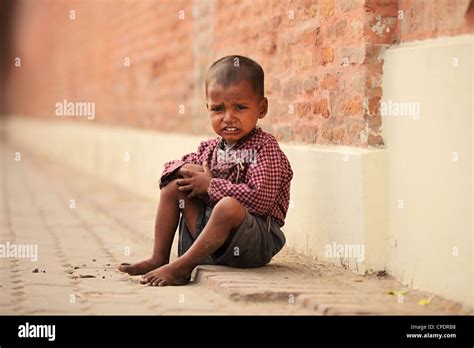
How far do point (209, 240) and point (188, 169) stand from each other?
497 mm

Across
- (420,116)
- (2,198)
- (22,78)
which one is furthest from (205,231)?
(22,78)

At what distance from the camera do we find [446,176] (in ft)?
13.7

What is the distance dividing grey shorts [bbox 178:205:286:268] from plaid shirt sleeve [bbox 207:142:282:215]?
9cm

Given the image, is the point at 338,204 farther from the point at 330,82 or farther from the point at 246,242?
the point at 330,82

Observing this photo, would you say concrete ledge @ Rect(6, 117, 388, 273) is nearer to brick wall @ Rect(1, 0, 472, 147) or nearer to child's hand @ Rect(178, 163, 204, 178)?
brick wall @ Rect(1, 0, 472, 147)

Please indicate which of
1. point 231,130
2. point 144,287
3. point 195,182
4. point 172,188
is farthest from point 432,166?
point 144,287

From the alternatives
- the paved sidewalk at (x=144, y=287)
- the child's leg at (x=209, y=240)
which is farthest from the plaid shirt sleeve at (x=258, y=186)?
the paved sidewalk at (x=144, y=287)

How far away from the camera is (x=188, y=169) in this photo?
4852 mm

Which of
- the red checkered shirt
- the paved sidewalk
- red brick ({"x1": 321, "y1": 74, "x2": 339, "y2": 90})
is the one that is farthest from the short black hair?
the paved sidewalk

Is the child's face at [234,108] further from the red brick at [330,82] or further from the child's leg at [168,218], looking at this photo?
the red brick at [330,82]

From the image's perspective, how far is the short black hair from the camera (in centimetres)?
484
